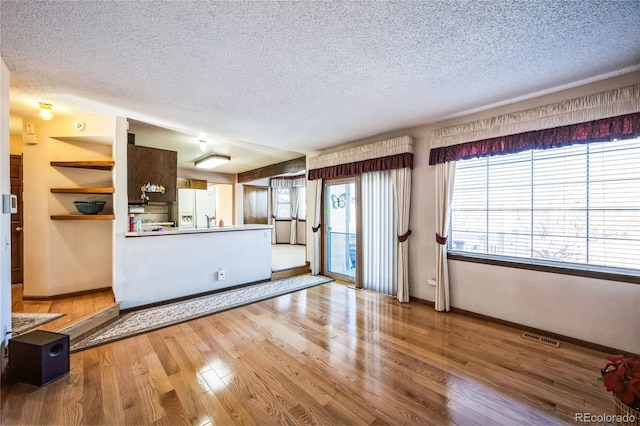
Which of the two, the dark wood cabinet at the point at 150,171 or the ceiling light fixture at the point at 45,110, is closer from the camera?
the ceiling light fixture at the point at 45,110

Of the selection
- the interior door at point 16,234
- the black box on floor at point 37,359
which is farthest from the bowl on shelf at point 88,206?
the black box on floor at point 37,359

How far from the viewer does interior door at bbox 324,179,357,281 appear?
194 inches

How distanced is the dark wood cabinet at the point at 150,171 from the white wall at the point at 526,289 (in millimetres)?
3572

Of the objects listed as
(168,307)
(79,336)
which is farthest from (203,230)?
(79,336)

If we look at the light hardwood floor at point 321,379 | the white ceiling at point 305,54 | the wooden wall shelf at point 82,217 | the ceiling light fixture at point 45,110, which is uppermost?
the white ceiling at point 305,54

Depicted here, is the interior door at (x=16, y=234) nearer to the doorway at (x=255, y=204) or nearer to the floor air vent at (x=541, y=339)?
the doorway at (x=255, y=204)

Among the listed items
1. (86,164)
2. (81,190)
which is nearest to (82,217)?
(81,190)

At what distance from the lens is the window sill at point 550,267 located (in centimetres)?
243

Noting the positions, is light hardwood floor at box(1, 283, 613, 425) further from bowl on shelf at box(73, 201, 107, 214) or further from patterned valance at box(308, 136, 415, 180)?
patterned valance at box(308, 136, 415, 180)

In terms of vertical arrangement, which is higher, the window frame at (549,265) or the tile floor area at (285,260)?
the window frame at (549,265)

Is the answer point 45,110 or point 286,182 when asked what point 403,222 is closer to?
point 45,110

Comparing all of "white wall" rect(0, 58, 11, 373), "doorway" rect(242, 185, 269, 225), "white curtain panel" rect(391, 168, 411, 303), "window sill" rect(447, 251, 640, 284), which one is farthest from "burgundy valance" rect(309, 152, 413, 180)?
"doorway" rect(242, 185, 269, 225)

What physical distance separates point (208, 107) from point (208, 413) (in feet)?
9.54

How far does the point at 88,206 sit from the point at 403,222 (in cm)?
425
